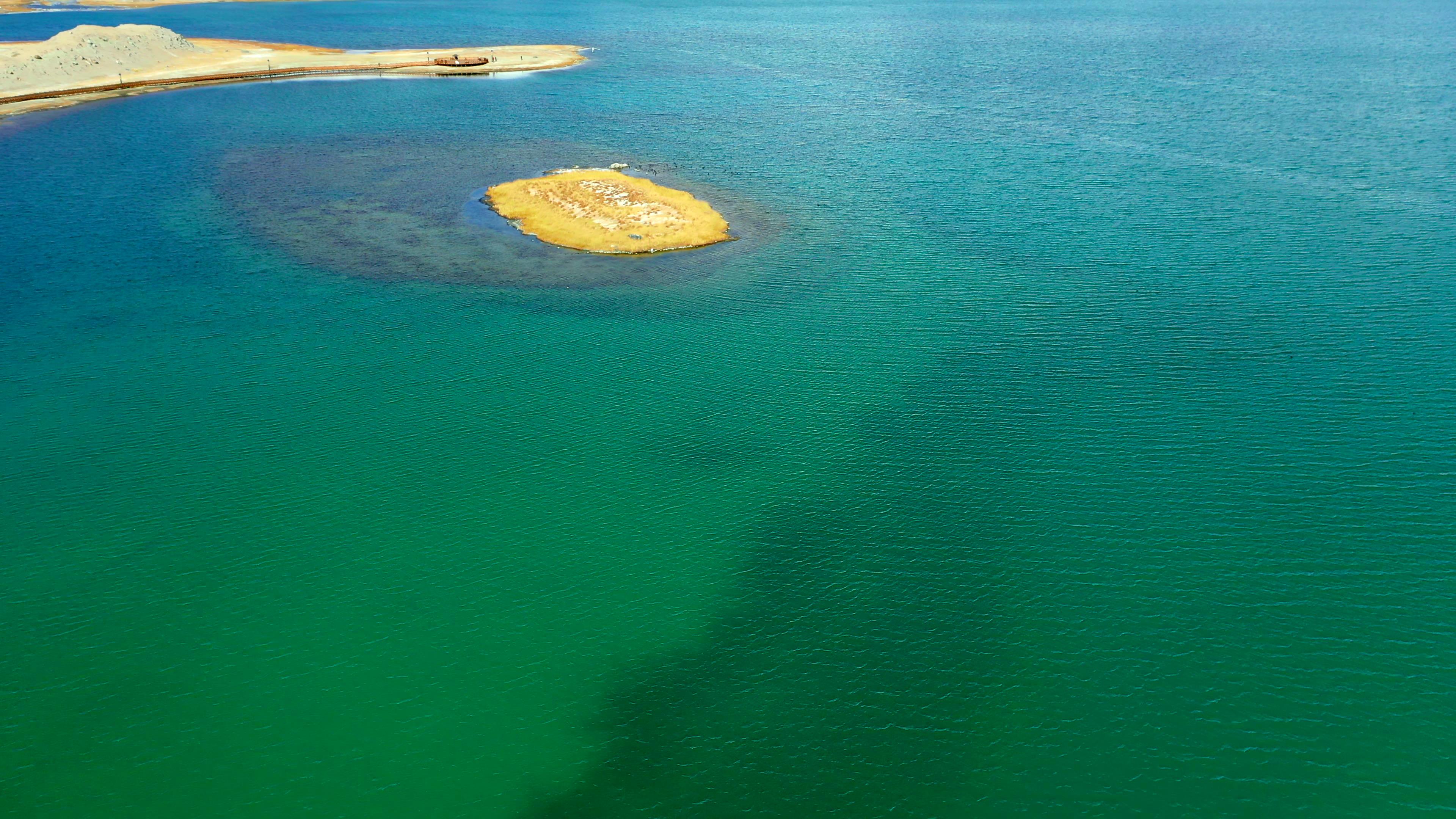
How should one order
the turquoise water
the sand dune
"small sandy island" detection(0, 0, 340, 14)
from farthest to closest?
"small sandy island" detection(0, 0, 340, 14) < the sand dune < the turquoise water

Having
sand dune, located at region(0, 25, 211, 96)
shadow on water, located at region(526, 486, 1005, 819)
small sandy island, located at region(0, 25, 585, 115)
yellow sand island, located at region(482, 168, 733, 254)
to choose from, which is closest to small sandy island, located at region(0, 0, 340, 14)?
small sandy island, located at region(0, 25, 585, 115)

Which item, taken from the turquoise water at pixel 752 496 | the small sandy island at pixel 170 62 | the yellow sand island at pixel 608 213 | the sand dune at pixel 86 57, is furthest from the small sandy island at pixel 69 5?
the yellow sand island at pixel 608 213

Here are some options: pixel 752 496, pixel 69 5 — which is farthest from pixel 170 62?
pixel 752 496

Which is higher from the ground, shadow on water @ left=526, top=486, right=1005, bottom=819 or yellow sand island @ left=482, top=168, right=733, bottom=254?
yellow sand island @ left=482, top=168, right=733, bottom=254

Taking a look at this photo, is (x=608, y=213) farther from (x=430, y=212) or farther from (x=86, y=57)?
(x=86, y=57)

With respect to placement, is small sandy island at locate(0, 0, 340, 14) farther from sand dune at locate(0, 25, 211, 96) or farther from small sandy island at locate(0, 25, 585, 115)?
sand dune at locate(0, 25, 211, 96)

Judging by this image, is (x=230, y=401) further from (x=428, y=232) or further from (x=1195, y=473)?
(x=1195, y=473)
